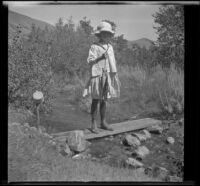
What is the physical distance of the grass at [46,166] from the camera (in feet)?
19.9

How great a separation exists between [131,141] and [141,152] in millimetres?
248

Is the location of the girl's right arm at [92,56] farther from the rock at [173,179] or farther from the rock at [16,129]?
the rock at [173,179]

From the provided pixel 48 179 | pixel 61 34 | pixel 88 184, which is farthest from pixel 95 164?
pixel 61 34

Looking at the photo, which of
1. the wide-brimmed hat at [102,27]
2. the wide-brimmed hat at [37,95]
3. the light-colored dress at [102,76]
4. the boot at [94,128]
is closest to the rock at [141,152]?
the boot at [94,128]

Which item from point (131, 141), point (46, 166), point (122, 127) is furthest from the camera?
point (122, 127)

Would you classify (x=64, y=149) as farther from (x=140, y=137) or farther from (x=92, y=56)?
(x=92, y=56)

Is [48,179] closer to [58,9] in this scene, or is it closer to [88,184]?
[88,184]

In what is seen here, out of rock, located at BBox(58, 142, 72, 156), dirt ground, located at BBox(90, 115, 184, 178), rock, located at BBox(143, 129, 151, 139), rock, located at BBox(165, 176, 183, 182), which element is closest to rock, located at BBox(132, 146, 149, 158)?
dirt ground, located at BBox(90, 115, 184, 178)

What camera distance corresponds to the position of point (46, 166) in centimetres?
611

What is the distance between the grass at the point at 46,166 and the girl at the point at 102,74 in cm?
68

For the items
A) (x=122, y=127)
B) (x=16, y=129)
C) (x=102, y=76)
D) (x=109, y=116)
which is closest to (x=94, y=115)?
(x=109, y=116)

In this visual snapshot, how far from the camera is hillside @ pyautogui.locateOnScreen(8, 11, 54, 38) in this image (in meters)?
6.09

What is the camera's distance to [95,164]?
618cm

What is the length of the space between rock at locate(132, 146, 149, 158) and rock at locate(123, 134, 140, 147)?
0.09 metres
